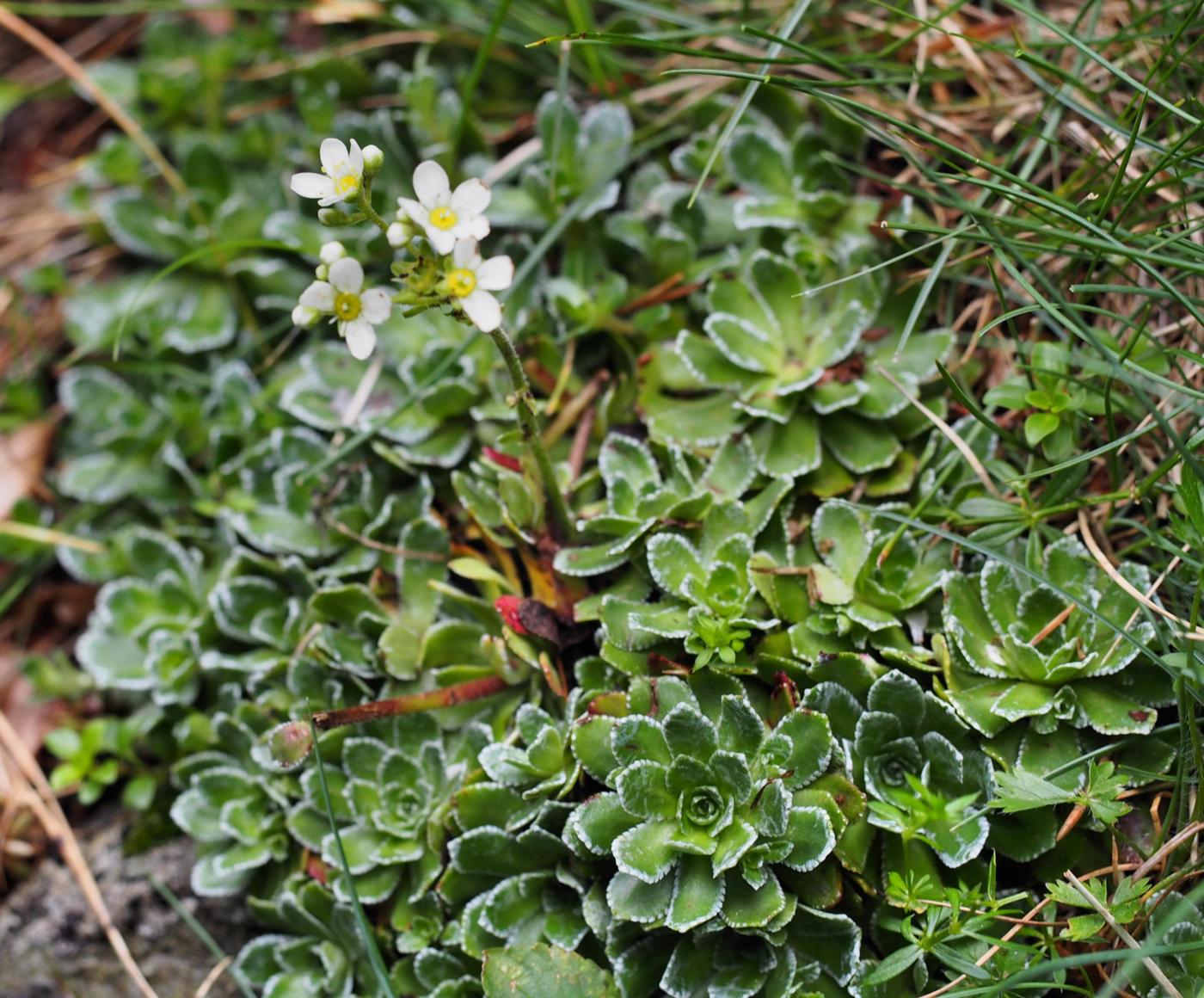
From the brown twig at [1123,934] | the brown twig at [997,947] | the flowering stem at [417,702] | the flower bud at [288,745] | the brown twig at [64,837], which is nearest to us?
the brown twig at [1123,934]

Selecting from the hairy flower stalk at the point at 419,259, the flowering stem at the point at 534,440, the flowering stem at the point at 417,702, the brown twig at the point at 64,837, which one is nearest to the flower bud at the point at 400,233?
the hairy flower stalk at the point at 419,259

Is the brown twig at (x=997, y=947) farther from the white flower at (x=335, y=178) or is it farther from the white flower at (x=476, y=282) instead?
→ the white flower at (x=335, y=178)

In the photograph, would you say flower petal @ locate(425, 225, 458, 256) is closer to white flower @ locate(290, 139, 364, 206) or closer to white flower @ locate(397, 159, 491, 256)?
white flower @ locate(397, 159, 491, 256)

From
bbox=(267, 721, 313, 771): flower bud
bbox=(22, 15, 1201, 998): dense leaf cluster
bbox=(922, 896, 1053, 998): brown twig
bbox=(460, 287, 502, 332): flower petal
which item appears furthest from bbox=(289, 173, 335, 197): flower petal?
bbox=(922, 896, 1053, 998): brown twig

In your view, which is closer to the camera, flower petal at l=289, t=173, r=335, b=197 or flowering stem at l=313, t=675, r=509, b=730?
flower petal at l=289, t=173, r=335, b=197

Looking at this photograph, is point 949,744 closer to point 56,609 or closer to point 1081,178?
point 1081,178

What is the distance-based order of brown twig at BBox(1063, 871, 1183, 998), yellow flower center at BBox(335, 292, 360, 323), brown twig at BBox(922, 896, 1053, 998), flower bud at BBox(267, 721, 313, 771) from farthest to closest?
flower bud at BBox(267, 721, 313, 771)
yellow flower center at BBox(335, 292, 360, 323)
brown twig at BBox(922, 896, 1053, 998)
brown twig at BBox(1063, 871, 1183, 998)
